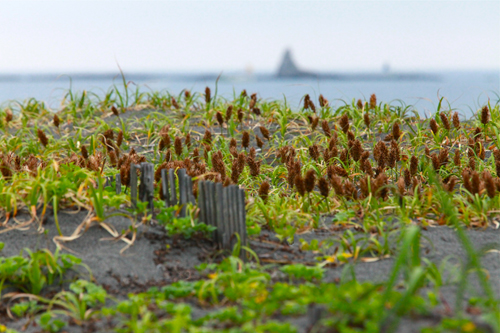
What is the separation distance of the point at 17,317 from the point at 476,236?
3.02 meters

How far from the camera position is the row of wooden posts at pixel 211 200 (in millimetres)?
3090

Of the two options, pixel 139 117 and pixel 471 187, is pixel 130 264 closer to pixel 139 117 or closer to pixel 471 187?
pixel 471 187

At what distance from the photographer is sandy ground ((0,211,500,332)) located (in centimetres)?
294

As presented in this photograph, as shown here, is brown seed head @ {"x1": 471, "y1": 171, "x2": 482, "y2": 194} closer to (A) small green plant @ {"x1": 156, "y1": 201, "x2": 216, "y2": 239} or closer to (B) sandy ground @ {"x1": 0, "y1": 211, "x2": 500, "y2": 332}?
(B) sandy ground @ {"x1": 0, "y1": 211, "x2": 500, "y2": 332}

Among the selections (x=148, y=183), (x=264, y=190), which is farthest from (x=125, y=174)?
(x=264, y=190)

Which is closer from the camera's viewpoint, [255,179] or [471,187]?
[471,187]

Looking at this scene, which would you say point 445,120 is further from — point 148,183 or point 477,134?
point 148,183

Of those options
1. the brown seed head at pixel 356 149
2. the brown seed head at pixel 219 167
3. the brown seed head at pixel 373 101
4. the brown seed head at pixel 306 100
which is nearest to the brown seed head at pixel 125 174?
the brown seed head at pixel 219 167

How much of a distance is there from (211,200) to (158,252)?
48 centimetres

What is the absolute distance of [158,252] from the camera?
3143mm

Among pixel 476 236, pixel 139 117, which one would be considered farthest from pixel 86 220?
pixel 139 117

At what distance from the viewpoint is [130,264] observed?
120 inches

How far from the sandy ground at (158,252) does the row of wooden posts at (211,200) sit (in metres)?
0.15

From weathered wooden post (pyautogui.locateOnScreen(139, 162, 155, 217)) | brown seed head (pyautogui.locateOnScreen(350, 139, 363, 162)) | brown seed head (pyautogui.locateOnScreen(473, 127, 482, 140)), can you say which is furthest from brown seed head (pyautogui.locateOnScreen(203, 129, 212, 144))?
brown seed head (pyautogui.locateOnScreen(473, 127, 482, 140))
